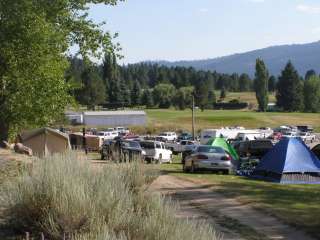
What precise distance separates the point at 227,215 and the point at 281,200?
2.86 m

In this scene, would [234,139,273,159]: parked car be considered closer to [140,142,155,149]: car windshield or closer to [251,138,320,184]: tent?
[140,142,155,149]: car windshield

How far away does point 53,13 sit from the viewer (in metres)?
23.4

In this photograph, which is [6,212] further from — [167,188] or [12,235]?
[167,188]

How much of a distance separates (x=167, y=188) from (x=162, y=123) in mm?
91275

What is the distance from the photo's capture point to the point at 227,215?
13539mm

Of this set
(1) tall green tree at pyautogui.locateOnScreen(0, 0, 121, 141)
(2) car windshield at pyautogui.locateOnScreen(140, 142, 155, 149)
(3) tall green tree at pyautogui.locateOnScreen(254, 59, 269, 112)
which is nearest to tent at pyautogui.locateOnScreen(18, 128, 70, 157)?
(2) car windshield at pyautogui.locateOnScreen(140, 142, 155, 149)

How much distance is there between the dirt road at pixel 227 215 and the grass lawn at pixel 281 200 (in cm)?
31

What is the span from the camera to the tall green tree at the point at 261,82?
143500 mm

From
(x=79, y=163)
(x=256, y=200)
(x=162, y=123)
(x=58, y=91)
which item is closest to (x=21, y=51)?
(x=58, y=91)

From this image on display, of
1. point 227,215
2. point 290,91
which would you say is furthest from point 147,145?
point 290,91

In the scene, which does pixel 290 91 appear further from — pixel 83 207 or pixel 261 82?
pixel 83 207

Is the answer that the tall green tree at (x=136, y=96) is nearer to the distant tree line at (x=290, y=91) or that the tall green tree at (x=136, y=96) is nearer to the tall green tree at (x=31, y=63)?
the distant tree line at (x=290, y=91)

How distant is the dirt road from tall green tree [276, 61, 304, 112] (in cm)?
12050

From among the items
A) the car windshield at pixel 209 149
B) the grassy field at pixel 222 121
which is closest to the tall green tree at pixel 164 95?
the grassy field at pixel 222 121
